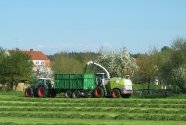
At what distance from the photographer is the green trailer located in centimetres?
5322

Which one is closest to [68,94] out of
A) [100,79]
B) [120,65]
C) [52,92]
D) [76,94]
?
[76,94]

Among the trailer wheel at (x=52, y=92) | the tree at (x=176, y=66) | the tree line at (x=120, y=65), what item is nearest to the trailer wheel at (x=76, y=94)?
the trailer wheel at (x=52, y=92)

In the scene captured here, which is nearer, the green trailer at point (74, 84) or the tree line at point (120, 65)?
the green trailer at point (74, 84)

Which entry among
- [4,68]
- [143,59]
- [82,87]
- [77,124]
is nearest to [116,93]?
[82,87]

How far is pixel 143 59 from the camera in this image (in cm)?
11250

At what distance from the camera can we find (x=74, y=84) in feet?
177

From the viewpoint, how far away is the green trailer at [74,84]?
175ft

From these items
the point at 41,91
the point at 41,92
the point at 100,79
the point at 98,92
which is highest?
the point at 100,79

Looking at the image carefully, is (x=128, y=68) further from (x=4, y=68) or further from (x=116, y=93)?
(x=116, y=93)

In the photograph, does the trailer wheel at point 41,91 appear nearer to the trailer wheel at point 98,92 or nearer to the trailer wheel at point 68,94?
the trailer wheel at point 68,94

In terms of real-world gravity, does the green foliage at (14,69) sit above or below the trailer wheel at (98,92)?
above

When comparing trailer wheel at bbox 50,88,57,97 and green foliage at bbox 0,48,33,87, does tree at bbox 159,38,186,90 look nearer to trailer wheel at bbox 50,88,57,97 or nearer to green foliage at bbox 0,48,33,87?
green foliage at bbox 0,48,33,87

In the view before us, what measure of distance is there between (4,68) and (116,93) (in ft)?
118

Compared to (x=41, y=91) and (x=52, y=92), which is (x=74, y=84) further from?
(x=41, y=91)
